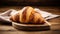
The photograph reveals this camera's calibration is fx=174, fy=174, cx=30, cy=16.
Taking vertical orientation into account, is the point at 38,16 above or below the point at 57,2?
below

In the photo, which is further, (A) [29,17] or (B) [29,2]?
(B) [29,2]

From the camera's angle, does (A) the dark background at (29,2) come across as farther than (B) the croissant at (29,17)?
Yes

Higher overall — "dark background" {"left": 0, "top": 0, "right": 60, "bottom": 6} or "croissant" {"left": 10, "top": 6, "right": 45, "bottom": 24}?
"dark background" {"left": 0, "top": 0, "right": 60, "bottom": 6}

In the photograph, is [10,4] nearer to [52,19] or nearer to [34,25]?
[52,19]

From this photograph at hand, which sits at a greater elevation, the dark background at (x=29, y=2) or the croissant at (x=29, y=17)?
the dark background at (x=29, y=2)

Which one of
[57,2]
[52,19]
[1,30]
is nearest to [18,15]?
[1,30]

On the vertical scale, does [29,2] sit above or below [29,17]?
above

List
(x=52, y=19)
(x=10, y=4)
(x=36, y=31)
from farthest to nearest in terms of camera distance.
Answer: (x=10, y=4) < (x=52, y=19) < (x=36, y=31)

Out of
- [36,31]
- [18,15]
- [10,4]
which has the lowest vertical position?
[36,31]

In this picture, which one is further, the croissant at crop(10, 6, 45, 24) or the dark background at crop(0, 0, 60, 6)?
the dark background at crop(0, 0, 60, 6)

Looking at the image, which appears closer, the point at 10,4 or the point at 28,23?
the point at 28,23

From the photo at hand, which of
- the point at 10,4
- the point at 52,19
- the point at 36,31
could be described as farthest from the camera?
the point at 10,4
